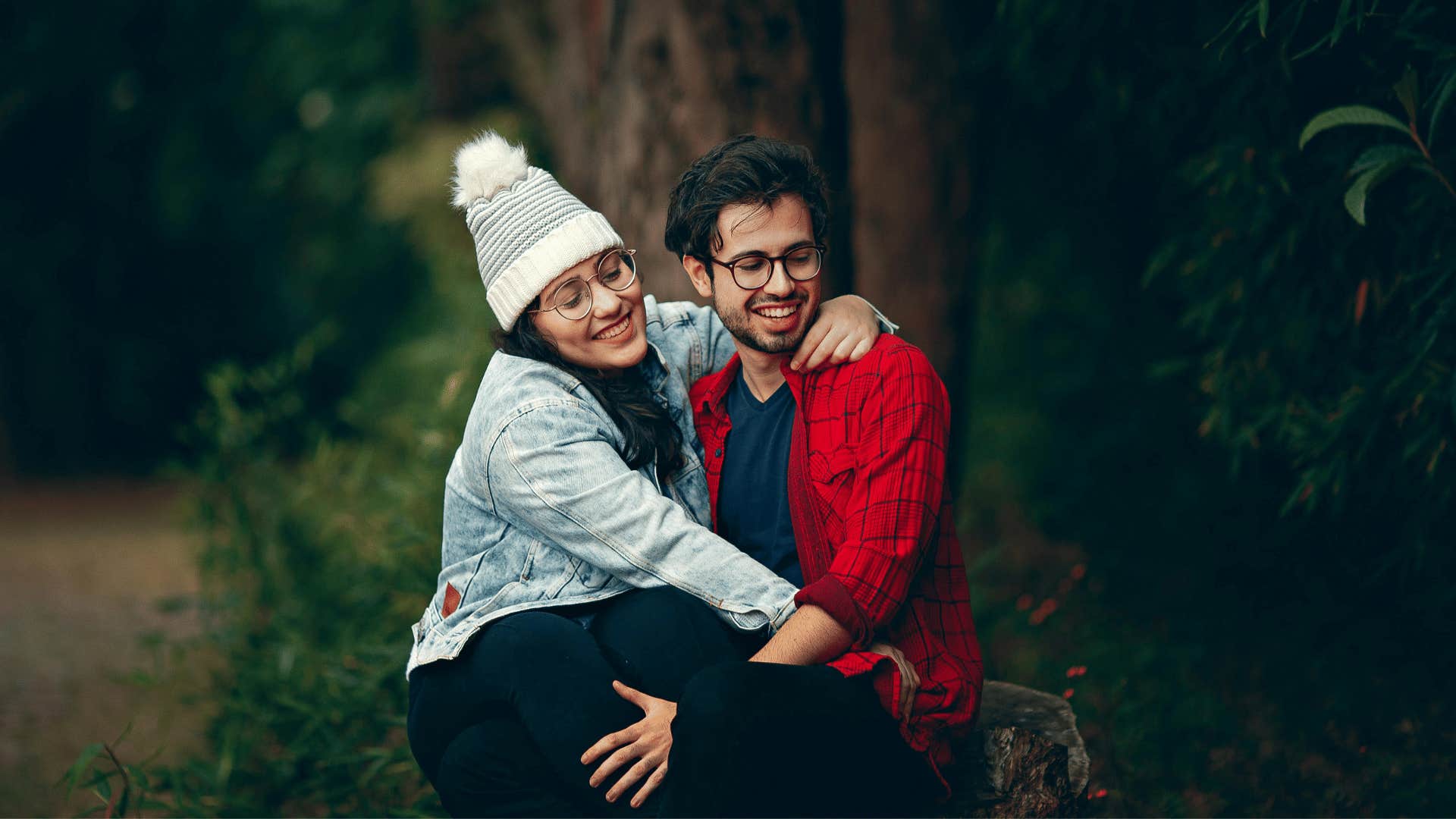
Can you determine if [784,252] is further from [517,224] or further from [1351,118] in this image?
[1351,118]

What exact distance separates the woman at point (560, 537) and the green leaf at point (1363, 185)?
1097mm

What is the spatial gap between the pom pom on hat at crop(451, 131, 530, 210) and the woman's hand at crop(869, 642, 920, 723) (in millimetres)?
1266

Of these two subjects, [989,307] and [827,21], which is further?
[989,307]

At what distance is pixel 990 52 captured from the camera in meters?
3.90

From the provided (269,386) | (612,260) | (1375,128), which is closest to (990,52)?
(1375,128)

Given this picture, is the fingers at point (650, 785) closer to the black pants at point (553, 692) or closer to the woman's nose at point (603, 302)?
the black pants at point (553, 692)

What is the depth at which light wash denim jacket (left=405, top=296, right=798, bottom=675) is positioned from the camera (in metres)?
2.23

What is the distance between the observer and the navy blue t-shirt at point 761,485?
95.2 inches

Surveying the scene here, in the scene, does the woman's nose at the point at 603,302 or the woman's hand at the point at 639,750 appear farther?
the woman's nose at the point at 603,302

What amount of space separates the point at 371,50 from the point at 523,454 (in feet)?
27.6

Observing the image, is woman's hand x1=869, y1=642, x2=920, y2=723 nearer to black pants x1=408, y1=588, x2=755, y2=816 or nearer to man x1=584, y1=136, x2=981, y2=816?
man x1=584, y1=136, x2=981, y2=816

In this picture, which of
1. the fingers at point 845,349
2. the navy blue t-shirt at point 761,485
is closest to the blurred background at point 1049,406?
the navy blue t-shirt at point 761,485

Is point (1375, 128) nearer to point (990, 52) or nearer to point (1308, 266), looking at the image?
point (1308, 266)

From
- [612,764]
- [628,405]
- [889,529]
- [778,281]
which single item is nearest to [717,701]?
[612,764]
